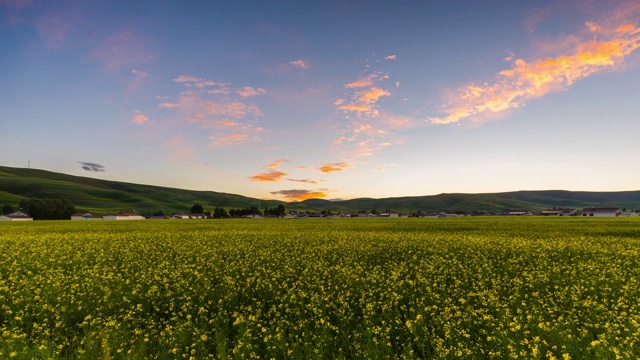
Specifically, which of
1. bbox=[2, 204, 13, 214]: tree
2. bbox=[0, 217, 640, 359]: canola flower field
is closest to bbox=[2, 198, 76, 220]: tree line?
bbox=[2, 204, 13, 214]: tree

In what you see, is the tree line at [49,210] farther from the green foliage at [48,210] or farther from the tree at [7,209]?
the tree at [7,209]

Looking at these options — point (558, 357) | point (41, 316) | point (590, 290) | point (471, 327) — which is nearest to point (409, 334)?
point (471, 327)

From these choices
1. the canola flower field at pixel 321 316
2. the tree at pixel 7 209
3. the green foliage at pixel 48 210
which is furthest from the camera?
the tree at pixel 7 209

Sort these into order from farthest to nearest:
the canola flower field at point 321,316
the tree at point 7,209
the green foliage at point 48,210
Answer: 1. the tree at point 7,209
2. the green foliage at point 48,210
3. the canola flower field at point 321,316

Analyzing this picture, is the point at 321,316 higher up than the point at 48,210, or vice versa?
the point at 321,316

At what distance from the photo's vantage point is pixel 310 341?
8.55m

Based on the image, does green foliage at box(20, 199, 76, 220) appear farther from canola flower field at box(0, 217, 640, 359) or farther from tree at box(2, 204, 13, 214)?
canola flower field at box(0, 217, 640, 359)

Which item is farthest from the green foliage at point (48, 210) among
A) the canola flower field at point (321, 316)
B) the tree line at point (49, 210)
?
the canola flower field at point (321, 316)

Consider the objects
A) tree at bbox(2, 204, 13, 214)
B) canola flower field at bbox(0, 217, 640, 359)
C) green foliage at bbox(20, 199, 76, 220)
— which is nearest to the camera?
canola flower field at bbox(0, 217, 640, 359)

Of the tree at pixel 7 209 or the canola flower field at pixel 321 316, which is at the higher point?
the canola flower field at pixel 321 316

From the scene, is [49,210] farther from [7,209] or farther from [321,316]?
[321,316]

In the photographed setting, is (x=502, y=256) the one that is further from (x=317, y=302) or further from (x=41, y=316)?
(x=41, y=316)

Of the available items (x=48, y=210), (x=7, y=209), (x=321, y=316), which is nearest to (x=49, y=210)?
(x=48, y=210)

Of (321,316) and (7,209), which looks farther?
(7,209)
